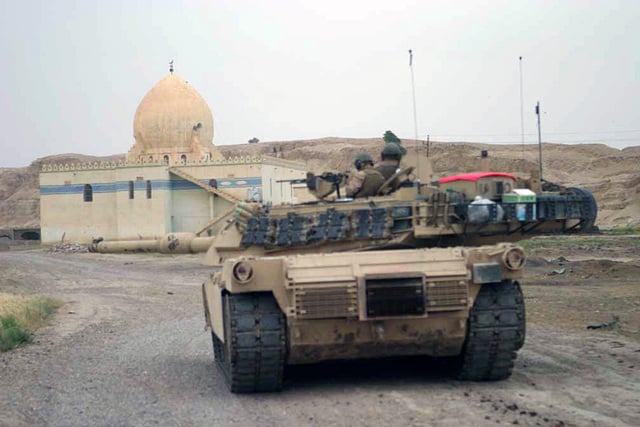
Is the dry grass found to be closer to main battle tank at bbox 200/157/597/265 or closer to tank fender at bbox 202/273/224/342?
tank fender at bbox 202/273/224/342

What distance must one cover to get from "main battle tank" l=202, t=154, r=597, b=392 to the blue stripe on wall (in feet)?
119

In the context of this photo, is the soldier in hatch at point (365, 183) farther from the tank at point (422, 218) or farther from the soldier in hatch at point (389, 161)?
the tank at point (422, 218)

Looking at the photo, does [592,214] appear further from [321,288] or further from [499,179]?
[321,288]

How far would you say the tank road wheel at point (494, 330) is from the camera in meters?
9.41

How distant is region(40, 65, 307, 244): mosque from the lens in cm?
4844

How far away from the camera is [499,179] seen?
10.3 metres

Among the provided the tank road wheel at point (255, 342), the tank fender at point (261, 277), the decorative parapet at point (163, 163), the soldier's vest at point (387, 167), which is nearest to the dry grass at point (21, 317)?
the tank road wheel at point (255, 342)

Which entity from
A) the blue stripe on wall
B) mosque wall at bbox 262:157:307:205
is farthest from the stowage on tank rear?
the blue stripe on wall

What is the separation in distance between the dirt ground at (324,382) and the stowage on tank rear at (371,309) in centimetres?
37

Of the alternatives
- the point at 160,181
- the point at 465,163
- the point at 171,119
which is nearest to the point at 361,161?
the point at 160,181

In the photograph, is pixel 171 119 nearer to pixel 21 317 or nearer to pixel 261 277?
pixel 21 317

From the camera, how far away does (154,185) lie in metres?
49.2

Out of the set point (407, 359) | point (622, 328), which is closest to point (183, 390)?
point (407, 359)

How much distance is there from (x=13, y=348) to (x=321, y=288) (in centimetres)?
667
